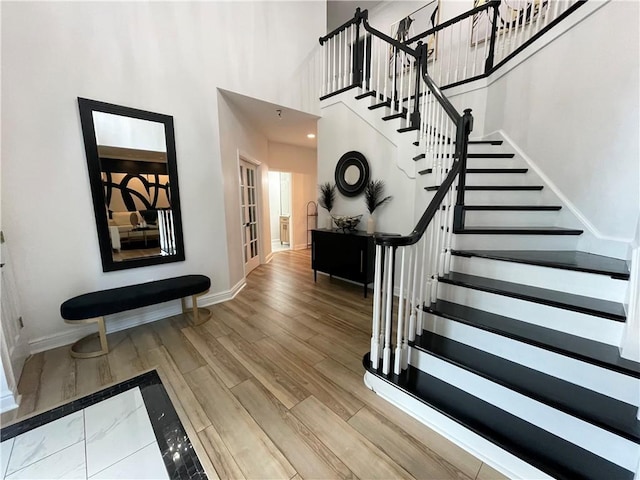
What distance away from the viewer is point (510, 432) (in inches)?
50.1

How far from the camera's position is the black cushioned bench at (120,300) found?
6.97ft

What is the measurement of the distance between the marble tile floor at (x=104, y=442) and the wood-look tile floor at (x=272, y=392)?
0.30 ft

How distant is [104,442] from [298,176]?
5.90 meters

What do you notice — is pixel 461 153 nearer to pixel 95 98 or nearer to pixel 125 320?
pixel 95 98

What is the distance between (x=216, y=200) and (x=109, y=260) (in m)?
1.25

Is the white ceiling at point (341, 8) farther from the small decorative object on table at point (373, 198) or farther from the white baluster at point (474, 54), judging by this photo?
the small decorative object on table at point (373, 198)

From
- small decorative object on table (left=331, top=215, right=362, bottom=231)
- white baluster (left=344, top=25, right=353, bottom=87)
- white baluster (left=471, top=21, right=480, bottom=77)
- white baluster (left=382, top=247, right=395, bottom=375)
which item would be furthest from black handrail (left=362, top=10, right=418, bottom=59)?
white baluster (left=382, top=247, right=395, bottom=375)

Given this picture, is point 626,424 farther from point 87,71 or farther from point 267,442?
point 87,71

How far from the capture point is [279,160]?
5.94 m

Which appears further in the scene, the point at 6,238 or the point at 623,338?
the point at 6,238

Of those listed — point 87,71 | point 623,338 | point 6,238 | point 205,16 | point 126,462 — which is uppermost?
point 205,16

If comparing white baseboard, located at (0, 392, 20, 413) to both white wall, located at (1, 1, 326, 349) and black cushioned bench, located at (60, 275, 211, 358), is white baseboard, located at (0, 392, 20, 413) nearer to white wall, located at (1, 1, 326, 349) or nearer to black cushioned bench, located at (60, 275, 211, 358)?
black cushioned bench, located at (60, 275, 211, 358)

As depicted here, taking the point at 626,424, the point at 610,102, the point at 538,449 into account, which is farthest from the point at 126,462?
the point at 610,102

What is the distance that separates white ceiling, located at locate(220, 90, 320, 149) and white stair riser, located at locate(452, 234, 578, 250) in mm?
3098
